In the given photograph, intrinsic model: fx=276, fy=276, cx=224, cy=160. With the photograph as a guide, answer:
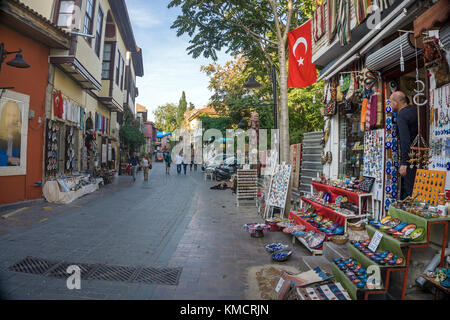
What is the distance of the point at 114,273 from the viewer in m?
4.02

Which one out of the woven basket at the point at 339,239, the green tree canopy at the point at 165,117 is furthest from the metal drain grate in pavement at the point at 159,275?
the green tree canopy at the point at 165,117

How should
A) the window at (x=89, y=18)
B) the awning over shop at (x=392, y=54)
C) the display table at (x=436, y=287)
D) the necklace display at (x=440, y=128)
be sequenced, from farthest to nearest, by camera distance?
the window at (x=89, y=18) < the awning over shop at (x=392, y=54) < the necklace display at (x=440, y=128) < the display table at (x=436, y=287)

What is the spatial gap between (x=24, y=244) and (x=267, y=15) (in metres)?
9.09

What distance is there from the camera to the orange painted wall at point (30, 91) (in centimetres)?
778

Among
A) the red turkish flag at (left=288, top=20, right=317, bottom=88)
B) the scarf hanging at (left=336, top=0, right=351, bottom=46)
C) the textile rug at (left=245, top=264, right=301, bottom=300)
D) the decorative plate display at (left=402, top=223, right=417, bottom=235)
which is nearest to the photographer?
the decorative plate display at (left=402, top=223, right=417, bottom=235)

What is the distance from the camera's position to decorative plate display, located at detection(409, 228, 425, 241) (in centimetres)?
280

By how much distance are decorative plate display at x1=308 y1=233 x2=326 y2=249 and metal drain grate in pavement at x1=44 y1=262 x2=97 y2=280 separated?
3565mm

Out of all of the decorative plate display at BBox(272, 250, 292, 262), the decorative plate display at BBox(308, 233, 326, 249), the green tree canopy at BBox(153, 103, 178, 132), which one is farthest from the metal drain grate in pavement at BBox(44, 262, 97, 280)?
the green tree canopy at BBox(153, 103, 178, 132)

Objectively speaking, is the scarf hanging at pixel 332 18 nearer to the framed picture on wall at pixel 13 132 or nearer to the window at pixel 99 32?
the framed picture on wall at pixel 13 132

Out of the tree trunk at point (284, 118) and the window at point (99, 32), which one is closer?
the tree trunk at point (284, 118)

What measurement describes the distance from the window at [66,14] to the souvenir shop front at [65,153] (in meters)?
2.54

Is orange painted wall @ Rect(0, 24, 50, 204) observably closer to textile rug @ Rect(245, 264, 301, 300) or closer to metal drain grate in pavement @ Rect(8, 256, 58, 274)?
metal drain grate in pavement @ Rect(8, 256, 58, 274)

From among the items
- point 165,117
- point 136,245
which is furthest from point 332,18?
point 165,117
